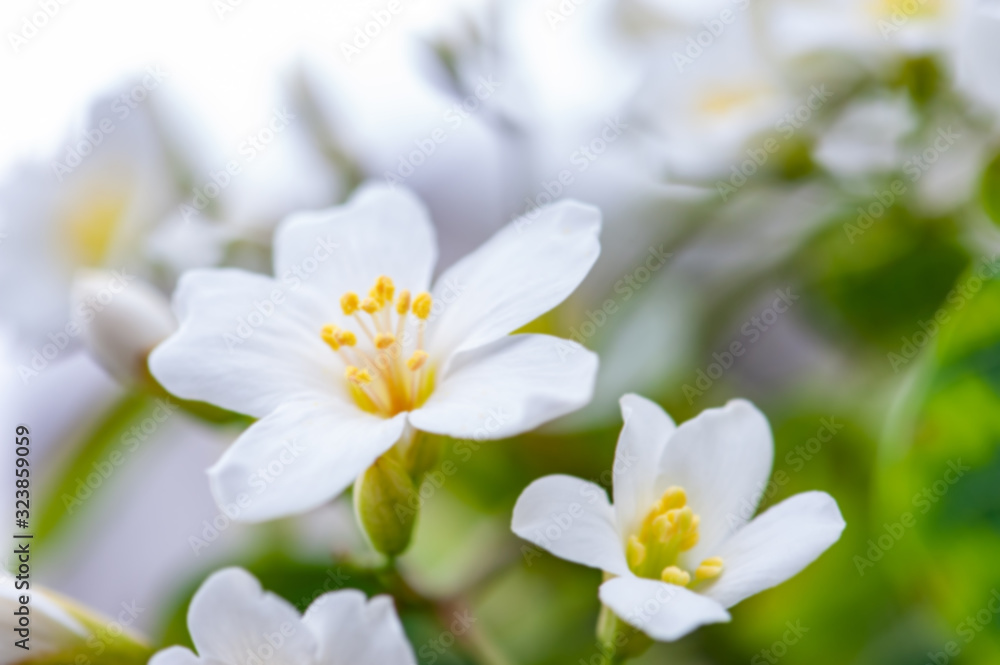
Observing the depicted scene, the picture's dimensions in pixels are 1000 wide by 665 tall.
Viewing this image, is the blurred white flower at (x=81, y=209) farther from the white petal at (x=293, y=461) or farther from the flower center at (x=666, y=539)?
the flower center at (x=666, y=539)

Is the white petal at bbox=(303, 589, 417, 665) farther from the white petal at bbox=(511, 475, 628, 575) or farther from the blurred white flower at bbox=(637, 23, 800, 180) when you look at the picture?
the blurred white flower at bbox=(637, 23, 800, 180)

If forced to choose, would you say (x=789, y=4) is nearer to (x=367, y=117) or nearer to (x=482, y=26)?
(x=482, y=26)

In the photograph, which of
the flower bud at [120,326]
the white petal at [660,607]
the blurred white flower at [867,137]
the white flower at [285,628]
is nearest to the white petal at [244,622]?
the white flower at [285,628]

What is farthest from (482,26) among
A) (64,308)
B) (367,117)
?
(64,308)

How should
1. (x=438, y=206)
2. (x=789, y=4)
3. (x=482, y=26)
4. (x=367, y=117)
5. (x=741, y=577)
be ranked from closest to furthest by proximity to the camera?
(x=741, y=577), (x=789, y=4), (x=482, y=26), (x=367, y=117), (x=438, y=206)

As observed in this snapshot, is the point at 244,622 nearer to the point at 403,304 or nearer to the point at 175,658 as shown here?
the point at 175,658

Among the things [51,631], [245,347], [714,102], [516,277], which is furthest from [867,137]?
[51,631]
